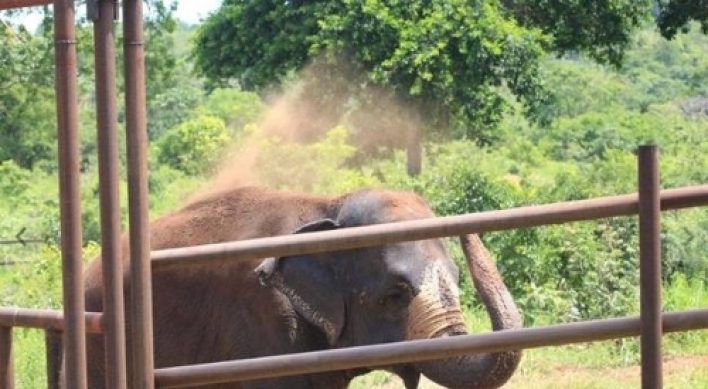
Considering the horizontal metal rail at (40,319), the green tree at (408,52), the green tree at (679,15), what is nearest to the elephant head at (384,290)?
the horizontal metal rail at (40,319)

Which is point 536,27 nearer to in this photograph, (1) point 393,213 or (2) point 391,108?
(2) point 391,108

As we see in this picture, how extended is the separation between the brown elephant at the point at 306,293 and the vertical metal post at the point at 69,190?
218 centimetres

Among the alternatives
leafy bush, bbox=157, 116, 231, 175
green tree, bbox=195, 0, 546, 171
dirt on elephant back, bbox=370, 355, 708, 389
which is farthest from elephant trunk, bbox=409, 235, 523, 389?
leafy bush, bbox=157, 116, 231, 175

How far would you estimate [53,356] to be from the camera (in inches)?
142

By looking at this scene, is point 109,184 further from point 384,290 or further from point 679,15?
point 679,15

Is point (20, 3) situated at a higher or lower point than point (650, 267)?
higher

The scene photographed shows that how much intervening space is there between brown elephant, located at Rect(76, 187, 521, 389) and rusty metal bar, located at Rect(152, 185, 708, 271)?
1880 millimetres

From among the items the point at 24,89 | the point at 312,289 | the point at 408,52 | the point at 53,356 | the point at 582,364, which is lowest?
the point at 582,364

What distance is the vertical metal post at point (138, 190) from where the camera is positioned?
3.22m

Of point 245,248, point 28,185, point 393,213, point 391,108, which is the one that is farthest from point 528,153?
point 245,248

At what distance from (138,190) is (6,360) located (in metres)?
0.77

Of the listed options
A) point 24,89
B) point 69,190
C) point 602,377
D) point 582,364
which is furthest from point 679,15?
point 69,190

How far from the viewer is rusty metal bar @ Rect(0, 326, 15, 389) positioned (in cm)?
367

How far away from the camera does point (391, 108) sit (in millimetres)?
21031
